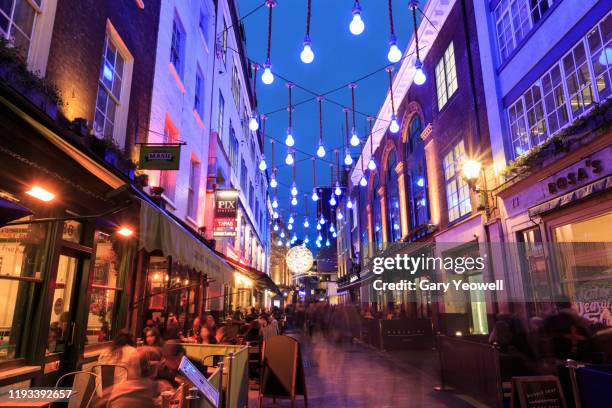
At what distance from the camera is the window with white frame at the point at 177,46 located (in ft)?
39.6

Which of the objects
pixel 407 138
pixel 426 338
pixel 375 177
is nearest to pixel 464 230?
pixel 426 338

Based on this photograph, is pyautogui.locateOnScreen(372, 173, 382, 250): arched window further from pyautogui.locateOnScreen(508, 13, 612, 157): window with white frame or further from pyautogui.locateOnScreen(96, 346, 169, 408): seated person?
pyautogui.locateOnScreen(96, 346, 169, 408): seated person

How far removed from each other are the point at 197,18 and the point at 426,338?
14536mm

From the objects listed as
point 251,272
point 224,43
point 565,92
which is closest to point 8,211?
point 565,92

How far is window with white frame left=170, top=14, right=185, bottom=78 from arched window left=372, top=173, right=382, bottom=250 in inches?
746

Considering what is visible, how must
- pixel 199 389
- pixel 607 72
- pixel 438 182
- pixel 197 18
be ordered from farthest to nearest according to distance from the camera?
pixel 438 182 < pixel 197 18 < pixel 607 72 < pixel 199 389

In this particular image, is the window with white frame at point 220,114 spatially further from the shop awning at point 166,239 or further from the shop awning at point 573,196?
the shop awning at point 573,196

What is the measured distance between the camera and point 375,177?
30594mm

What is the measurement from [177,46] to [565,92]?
413 inches

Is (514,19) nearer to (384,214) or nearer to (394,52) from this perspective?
(394,52)

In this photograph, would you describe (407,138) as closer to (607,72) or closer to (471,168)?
(471,168)

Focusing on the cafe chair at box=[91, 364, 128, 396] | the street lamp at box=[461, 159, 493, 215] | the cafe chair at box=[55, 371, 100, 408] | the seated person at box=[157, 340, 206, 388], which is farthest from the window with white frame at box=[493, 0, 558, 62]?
the cafe chair at box=[55, 371, 100, 408]

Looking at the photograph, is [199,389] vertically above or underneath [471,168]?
underneath

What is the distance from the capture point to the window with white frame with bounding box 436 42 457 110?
51.4ft
